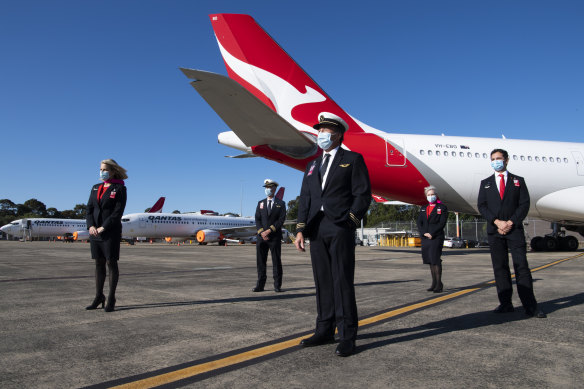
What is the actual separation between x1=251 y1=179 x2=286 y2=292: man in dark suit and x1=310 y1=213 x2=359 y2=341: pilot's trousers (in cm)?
280

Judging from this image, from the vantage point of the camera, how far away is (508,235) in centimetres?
482

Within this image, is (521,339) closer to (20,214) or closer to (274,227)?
(274,227)

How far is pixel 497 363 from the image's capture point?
283 cm

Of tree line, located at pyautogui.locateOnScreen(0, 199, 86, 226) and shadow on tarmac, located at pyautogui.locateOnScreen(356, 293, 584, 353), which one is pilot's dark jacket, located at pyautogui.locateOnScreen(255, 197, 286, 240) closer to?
shadow on tarmac, located at pyautogui.locateOnScreen(356, 293, 584, 353)

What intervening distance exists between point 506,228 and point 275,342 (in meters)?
3.08

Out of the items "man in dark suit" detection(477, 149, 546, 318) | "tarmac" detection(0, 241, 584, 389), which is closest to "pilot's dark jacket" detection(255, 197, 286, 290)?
"tarmac" detection(0, 241, 584, 389)

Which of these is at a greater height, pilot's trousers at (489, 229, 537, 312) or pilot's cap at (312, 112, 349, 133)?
pilot's cap at (312, 112, 349, 133)

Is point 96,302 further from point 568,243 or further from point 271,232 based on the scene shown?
point 568,243

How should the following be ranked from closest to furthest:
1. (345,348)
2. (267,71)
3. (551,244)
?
(345,348), (267,71), (551,244)

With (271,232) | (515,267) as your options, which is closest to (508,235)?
(515,267)

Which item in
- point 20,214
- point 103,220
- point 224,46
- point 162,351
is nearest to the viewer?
point 162,351

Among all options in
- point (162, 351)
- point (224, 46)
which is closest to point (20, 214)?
point (224, 46)

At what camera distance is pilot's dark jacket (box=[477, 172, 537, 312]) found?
185 inches

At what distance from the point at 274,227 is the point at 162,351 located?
3.58 metres
